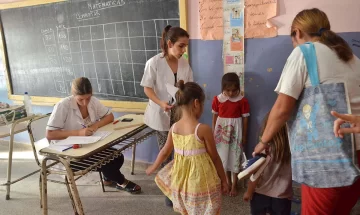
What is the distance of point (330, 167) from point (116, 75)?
7.78ft

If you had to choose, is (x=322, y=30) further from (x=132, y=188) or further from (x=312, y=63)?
(x=132, y=188)

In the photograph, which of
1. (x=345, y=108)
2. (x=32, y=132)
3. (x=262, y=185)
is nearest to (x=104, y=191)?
(x=32, y=132)

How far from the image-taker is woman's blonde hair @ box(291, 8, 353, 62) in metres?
1.21

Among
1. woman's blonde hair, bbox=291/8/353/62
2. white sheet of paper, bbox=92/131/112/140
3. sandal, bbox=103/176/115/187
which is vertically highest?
woman's blonde hair, bbox=291/8/353/62

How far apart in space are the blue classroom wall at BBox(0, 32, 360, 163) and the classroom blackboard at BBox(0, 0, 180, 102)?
1.33 feet

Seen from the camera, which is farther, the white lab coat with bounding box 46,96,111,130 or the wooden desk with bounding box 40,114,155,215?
the white lab coat with bounding box 46,96,111,130

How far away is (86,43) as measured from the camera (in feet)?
10.4

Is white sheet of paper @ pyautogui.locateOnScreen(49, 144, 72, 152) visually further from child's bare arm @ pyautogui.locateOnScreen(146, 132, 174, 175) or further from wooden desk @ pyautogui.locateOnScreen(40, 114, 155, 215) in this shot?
child's bare arm @ pyautogui.locateOnScreen(146, 132, 174, 175)

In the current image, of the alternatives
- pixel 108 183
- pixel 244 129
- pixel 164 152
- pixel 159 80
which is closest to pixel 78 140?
pixel 164 152

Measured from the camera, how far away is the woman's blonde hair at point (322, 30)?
3.98 ft

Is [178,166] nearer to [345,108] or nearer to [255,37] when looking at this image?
[345,108]

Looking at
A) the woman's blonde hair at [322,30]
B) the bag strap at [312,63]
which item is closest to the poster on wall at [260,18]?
the woman's blonde hair at [322,30]

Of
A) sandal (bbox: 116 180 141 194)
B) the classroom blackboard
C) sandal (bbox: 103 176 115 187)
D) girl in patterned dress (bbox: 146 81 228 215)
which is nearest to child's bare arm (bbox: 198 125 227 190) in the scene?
girl in patterned dress (bbox: 146 81 228 215)

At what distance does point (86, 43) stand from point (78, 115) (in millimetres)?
1216
